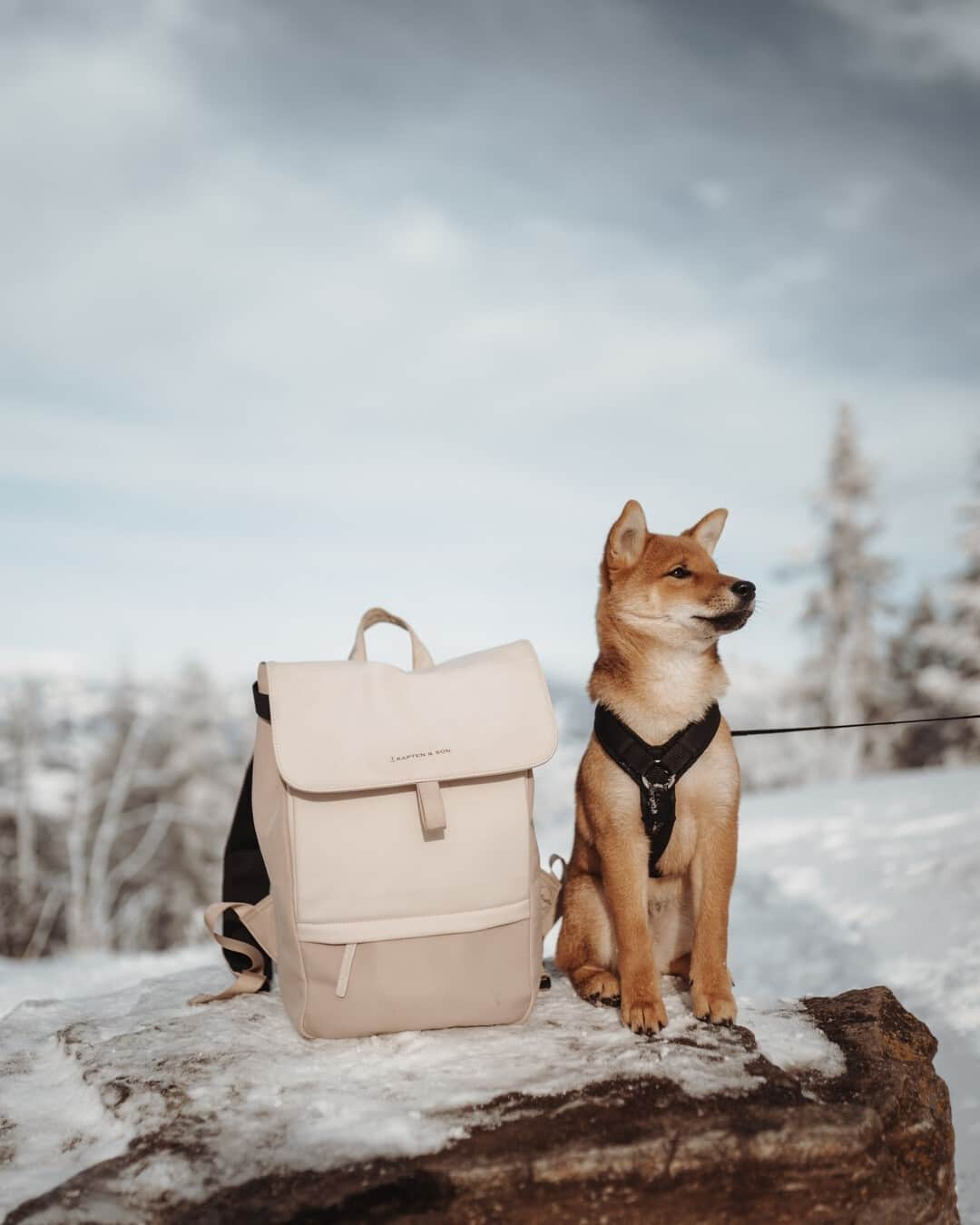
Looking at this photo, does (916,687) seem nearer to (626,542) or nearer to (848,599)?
(848,599)

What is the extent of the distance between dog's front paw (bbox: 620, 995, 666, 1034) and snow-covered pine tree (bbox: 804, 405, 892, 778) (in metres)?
22.1

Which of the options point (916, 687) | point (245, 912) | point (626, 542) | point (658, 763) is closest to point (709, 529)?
point (626, 542)

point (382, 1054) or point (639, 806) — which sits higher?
point (639, 806)

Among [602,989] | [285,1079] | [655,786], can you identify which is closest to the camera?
[285,1079]

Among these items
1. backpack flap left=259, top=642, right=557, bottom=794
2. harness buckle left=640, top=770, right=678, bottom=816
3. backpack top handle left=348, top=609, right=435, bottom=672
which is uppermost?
backpack top handle left=348, top=609, right=435, bottom=672

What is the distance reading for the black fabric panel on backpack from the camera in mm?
3486

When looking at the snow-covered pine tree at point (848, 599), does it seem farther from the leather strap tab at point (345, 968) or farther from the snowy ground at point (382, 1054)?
the leather strap tab at point (345, 968)

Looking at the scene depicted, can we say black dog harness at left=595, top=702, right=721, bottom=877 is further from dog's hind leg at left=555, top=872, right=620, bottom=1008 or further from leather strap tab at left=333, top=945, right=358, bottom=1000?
leather strap tab at left=333, top=945, right=358, bottom=1000

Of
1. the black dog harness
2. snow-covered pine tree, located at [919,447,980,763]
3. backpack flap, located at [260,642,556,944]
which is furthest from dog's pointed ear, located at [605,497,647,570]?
snow-covered pine tree, located at [919,447,980,763]

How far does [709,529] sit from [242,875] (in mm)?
2242

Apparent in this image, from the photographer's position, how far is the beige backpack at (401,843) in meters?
2.76

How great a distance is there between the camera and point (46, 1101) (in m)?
2.71

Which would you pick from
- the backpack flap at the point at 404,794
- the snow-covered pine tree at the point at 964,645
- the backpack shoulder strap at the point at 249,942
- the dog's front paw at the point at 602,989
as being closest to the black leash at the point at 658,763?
the backpack flap at the point at 404,794

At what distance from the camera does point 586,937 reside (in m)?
3.36
